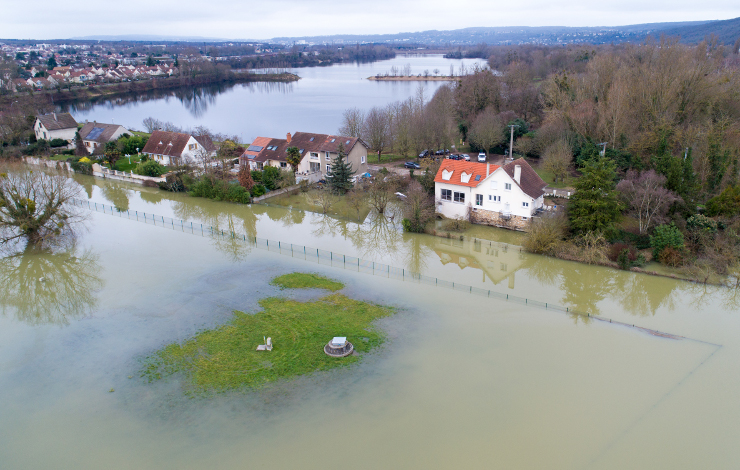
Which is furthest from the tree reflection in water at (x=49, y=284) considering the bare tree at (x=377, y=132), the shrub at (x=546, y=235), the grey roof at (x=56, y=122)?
the grey roof at (x=56, y=122)

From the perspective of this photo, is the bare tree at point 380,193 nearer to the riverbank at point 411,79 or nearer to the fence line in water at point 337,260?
the fence line in water at point 337,260

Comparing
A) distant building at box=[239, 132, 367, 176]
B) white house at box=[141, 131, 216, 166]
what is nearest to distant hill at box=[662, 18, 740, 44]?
distant building at box=[239, 132, 367, 176]

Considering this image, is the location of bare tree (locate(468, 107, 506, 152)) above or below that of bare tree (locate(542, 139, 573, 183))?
above

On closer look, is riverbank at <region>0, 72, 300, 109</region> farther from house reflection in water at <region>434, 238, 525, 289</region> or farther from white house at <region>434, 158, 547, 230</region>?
house reflection in water at <region>434, 238, 525, 289</region>

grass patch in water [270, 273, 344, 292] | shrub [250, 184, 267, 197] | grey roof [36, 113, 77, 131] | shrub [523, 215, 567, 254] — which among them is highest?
grey roof [36, 113, 77, 131]

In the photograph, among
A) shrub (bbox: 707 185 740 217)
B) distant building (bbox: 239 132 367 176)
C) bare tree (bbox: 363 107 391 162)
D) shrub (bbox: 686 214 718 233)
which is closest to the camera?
shrub (bbox: 686 214 718 233)

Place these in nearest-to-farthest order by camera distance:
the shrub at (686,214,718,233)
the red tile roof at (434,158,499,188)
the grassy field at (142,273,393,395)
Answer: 1. the grassy field at (142,273,393,395)
2. the shrub at (686,214,718,233)
3. the red tile roof at (434,158,499,188)

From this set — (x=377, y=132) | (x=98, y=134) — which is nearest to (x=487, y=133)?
(x=377, y=132)

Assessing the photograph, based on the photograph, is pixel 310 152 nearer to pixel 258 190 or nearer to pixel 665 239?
pixel 258 190
